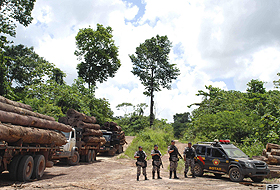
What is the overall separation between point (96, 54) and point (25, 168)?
1327 inches

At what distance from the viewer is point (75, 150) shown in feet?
55.1

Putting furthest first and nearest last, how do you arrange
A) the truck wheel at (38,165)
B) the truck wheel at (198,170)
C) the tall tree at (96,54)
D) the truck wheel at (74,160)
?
the tall tree at (96,54) → the truck wheel at (74,160) → the truck wheel at (198,170) → the truck wheel at (38,165)

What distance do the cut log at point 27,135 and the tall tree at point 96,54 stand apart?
97.5 feet

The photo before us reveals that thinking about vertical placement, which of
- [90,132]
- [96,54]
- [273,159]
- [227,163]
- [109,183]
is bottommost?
[109,183]

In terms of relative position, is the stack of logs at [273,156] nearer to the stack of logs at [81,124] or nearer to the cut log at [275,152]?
the cut log at [275,152]

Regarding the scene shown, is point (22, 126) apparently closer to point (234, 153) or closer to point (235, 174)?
point (235, 174)

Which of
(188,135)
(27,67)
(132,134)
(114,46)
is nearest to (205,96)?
(188,135)

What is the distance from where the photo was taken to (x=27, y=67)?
1494 inches

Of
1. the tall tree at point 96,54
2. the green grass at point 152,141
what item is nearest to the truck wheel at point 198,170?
the green grass at point 152,141

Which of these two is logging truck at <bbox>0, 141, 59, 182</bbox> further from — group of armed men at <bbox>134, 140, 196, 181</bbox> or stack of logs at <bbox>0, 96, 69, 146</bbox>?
group of armed men at <bbox>134, 140, 196, 181</bbox>

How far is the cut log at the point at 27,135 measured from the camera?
8.16 m

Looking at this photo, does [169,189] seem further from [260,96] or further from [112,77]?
[112,77]

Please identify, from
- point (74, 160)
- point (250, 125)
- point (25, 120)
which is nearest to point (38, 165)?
point (25, 120)


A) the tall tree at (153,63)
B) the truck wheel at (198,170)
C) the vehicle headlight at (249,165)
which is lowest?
the truck wheel at (198,170)
